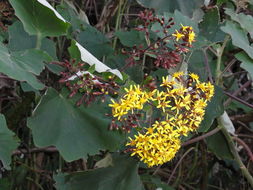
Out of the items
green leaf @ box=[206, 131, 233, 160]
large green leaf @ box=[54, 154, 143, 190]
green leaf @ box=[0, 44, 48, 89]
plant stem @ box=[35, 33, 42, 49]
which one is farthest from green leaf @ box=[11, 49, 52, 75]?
green leaf @ box=[206, 131, 233, 160]

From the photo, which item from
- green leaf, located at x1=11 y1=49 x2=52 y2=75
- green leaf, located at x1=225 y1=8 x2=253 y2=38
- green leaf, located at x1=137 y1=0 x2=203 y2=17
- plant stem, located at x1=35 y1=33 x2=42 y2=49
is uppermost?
green leaf, located at x1=137 y1=0 x2=203 y2=17

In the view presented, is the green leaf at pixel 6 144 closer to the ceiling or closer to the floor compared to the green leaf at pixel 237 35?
closer to the floor

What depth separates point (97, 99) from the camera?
3.77 feet

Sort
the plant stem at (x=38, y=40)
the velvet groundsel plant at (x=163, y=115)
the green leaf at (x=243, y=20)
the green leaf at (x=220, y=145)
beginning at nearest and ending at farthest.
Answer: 1. the velvet groundsel plant at (x=163, y=115)
2. the plant stem at (x=38, y=40)
3. the green leaf at (x=243, y=20)
4. the green leaf at (x=220, y=145)

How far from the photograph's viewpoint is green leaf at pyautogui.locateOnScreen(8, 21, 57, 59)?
49.0 inches

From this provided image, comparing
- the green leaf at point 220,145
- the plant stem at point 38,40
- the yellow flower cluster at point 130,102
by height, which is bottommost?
the green leaf at point 220,145

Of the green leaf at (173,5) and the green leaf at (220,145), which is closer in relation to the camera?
the green leaf at (173,5)

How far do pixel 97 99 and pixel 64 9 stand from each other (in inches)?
15.7

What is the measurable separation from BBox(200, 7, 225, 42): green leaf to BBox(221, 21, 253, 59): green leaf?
0.17 metres

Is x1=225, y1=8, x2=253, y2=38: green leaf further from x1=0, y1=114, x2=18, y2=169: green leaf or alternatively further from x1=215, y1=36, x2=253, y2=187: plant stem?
x1=0, y1=114, x2=18, y2=169: green leaf

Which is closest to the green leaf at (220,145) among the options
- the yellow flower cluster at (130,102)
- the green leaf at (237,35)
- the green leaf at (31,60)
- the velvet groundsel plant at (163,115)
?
the green leaf at (237,35)

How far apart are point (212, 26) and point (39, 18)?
66 cm

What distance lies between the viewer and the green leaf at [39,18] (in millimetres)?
1055

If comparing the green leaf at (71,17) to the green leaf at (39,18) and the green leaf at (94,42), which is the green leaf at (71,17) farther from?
the green leaf at (39,18)
